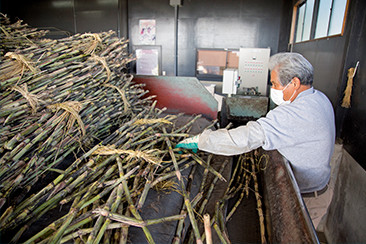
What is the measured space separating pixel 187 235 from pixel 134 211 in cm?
37

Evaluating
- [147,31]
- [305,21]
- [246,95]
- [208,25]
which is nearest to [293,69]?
[246,95]

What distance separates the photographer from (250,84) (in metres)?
4.49

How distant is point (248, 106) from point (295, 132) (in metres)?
1.97

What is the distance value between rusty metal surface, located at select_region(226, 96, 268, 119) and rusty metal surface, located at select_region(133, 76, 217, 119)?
815 millimetres

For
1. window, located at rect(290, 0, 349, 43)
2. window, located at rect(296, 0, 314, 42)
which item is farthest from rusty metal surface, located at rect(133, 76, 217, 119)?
window, located at rect(296, 0, 314, 42)

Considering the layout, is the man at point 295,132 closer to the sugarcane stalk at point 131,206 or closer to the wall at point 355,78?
the sugarcane stalk at point 131,206

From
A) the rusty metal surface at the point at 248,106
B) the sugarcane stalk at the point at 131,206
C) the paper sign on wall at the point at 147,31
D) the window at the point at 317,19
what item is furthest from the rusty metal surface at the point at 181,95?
the paper sign on wall at the point at 147,31

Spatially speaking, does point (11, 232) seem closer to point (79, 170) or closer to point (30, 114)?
point (79, 170)

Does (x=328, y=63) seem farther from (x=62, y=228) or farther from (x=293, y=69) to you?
(x=62, y=228)

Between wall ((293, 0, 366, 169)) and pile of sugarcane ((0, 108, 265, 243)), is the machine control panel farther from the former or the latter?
pile of sugarcane ((0, 108, 265, 243))

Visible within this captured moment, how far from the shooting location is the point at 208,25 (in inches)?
253

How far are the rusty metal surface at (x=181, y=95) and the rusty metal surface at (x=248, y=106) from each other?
81 centimetres

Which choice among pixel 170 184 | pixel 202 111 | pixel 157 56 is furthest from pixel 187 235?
pixel 157 56

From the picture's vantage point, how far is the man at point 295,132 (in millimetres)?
1560
